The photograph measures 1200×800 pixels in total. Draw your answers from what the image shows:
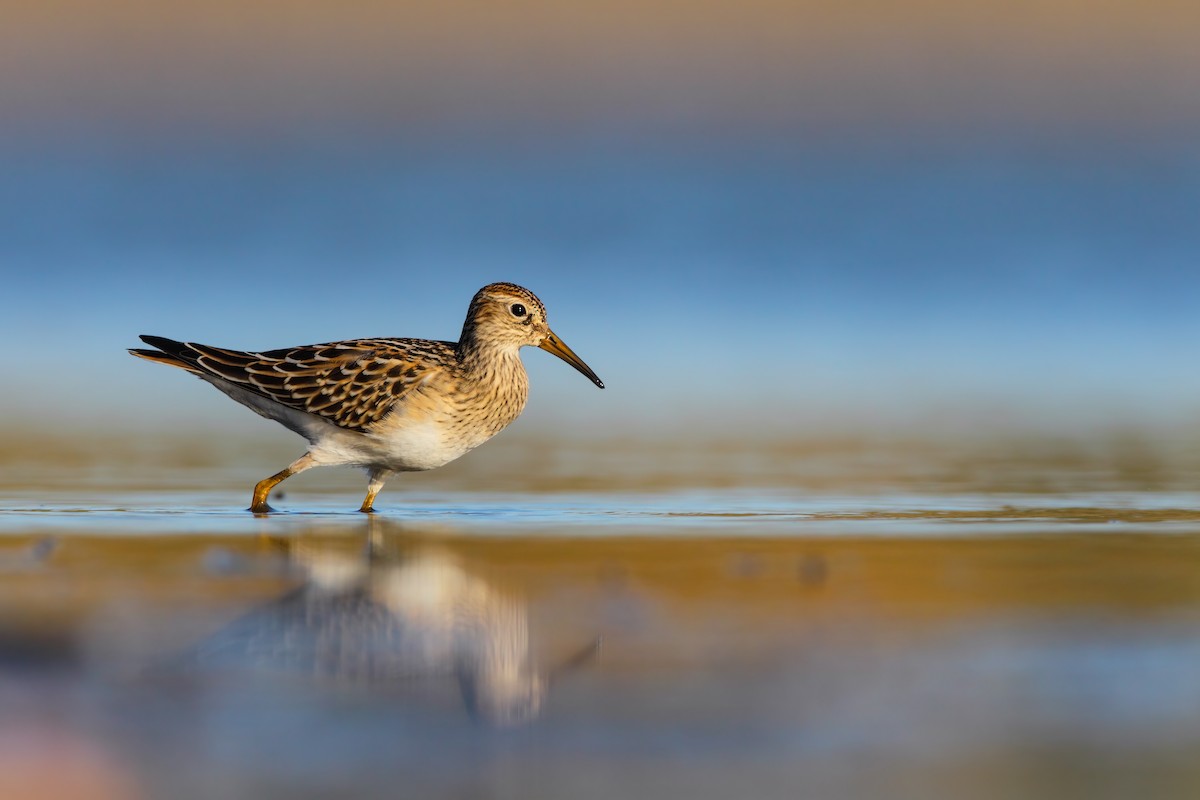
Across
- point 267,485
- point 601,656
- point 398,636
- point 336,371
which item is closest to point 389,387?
point 336,371

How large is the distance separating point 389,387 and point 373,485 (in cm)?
61

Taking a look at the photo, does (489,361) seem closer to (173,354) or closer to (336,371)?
(336,371)

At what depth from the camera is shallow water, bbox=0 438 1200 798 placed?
15.4 ft

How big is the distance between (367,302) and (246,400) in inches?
490

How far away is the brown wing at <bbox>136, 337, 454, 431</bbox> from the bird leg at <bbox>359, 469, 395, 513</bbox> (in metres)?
0.35

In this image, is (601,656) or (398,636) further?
(398,636)

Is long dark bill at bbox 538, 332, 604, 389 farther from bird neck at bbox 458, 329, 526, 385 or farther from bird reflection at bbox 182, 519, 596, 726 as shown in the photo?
bird reflection at bbox 182, 519, 596, 726

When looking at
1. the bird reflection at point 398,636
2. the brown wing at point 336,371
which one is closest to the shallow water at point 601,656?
the bird reflection at point 398,636

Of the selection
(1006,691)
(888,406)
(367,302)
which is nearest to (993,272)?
(367,302)

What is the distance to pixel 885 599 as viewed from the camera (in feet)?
23.1

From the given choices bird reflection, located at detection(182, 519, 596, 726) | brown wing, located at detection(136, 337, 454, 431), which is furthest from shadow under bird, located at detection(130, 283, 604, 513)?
bird reflection, located at detection(182, 519, 596, 726)

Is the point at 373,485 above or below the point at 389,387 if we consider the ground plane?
below

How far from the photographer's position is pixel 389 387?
1094 centimetres

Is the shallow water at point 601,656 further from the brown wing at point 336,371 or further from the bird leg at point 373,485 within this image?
the brown wing at point 336,371
